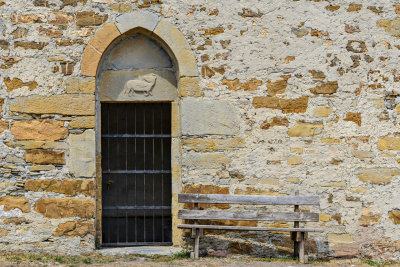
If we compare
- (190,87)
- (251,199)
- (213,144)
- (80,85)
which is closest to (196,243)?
(251,199)

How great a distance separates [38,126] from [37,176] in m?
0.52

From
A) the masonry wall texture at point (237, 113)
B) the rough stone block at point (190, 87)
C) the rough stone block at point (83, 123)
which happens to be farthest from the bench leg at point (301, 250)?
Result: the rough stone block at point (83, 123)

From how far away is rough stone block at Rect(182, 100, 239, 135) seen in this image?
6.30m

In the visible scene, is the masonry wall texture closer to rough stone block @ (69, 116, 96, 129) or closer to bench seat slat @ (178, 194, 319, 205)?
rough stone block @ (69, 116, 96, 129)

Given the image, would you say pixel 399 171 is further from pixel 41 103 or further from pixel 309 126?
pixel 41 103

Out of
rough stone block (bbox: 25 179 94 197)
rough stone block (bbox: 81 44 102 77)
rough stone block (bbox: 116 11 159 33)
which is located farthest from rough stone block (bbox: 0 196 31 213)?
rough stone block (bbox: 116 11 159 33)

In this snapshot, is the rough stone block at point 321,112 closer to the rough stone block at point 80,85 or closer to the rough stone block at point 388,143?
the rough stone block at point 388,143

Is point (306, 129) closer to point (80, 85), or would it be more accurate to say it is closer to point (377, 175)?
point (377, 175)

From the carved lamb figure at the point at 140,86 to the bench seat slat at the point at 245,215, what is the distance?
139cm

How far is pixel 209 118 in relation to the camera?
6.31m

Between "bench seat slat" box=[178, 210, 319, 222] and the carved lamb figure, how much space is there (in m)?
1.39

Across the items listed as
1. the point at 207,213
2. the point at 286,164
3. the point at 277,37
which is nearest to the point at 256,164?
the point at 286,164

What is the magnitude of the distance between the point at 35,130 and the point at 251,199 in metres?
2.33

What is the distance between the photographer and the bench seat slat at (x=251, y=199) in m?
6.08
